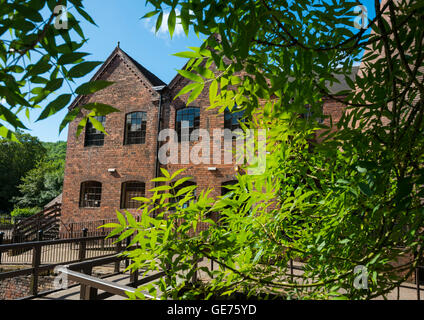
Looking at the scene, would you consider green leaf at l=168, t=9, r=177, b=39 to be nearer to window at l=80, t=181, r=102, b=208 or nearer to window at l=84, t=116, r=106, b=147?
window at l=80, t=181, r=102, b=208

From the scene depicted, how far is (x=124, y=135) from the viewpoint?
50.5 ft

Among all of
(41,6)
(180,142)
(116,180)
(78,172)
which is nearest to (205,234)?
A: (41,6)

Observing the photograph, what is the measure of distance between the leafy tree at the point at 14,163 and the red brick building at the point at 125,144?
91.5 feet

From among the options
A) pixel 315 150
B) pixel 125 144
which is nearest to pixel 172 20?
pixel 315 150

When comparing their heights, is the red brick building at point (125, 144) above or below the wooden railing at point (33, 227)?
above


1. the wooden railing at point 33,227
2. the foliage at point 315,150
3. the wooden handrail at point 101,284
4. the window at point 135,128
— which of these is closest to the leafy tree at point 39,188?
the wooden railing at point 33,227

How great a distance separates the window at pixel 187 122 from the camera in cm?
1420

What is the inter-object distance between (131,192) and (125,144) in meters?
2.75

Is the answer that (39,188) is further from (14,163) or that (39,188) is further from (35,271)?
(35,271)

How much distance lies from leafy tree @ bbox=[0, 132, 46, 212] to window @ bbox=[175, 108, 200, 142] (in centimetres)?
3250

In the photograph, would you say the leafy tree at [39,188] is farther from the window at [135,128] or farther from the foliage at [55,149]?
the foliage at [55,149]

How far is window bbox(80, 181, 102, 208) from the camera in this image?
15539 mm

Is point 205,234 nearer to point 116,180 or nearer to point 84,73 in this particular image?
point 84,73
